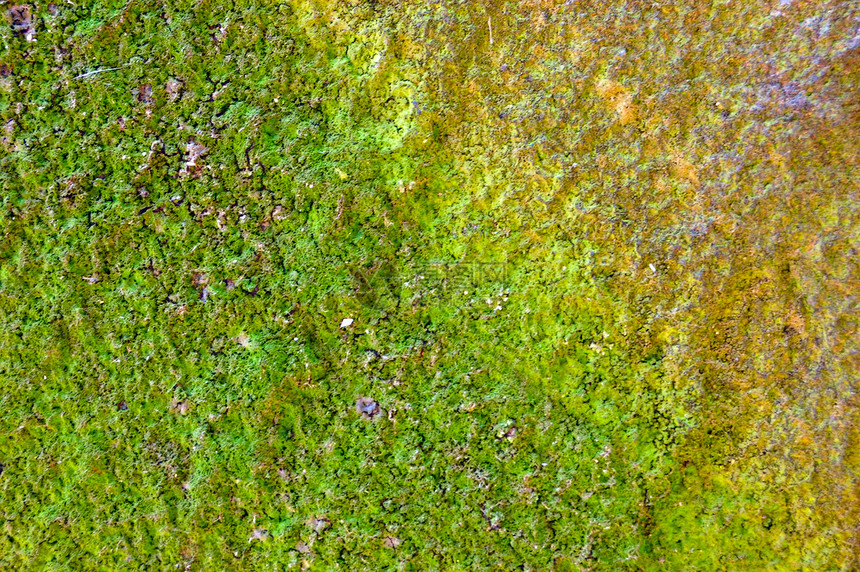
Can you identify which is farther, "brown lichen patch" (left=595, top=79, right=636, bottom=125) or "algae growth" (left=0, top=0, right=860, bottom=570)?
"brown lichen patch" (left=595, top=79, right=636, bottom=125)

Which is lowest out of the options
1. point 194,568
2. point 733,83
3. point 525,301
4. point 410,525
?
point 194,568

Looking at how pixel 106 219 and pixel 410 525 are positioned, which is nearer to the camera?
pixel 410 525

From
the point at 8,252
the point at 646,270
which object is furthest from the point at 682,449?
the point at 8,252

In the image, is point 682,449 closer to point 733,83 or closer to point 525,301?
point 525,301

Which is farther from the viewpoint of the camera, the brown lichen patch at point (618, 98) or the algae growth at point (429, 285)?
the brown lichen patch at point (618, 98)

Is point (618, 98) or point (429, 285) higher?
point (618, 98)
